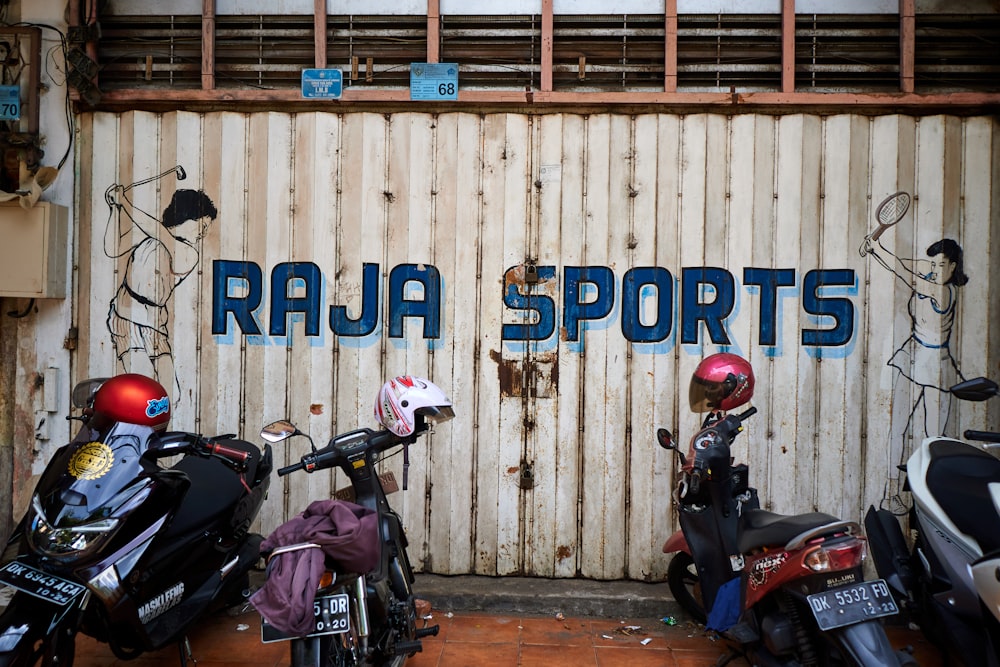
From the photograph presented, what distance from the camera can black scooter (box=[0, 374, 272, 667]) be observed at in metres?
2.82

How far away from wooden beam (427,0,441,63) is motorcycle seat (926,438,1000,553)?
3609 millimetres

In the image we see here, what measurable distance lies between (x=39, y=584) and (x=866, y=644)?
3209 mm

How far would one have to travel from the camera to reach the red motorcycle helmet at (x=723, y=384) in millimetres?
3662

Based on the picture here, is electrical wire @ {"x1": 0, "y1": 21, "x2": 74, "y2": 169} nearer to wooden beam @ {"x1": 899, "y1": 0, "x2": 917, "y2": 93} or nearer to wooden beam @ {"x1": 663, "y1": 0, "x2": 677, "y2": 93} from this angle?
wooden beam @ {"x1": 663, "y1": 0, "x2": 677, "y2": 93}

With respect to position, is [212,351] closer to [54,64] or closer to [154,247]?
[154,247]

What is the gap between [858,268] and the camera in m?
4.56

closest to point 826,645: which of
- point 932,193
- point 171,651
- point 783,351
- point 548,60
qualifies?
point 783,351

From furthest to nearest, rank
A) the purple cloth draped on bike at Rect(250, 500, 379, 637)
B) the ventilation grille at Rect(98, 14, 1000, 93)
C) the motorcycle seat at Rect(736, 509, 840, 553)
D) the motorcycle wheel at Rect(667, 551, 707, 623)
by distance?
the ventilation grille at Rect(98, 14, 1000, 93) → the motorcycle wheel at Rect(667, 551, 707, 623) → the motorcycle seat at Rect(736, 509, 840, 553) → the purple cloth draped on bike at Rect(250, 500, 379, 637)

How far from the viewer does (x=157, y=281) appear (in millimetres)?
4742

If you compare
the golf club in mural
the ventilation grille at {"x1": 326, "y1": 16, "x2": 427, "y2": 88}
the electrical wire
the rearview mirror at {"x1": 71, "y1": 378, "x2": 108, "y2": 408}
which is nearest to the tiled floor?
the rearview mirror at {"x1": 71, "y1": 378, "x2": 108, "y2": 408}

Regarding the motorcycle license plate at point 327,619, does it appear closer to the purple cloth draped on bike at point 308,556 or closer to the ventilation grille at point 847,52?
the purple cloth draped on bike at point 308,556

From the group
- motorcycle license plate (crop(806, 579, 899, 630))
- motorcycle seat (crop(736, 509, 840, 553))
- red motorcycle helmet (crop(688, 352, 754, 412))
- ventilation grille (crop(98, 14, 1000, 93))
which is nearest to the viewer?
motorcycle license plate (crop(806, 579, 899, 630))

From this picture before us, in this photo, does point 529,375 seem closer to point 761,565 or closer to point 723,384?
point 723,384

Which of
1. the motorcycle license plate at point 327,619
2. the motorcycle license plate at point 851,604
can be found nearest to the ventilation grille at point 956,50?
the motorcycle license plate at point 851,604
